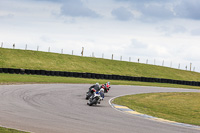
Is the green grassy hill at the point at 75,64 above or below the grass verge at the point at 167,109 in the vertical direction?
above

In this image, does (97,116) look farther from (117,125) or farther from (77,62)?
(77,62)

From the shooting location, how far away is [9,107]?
14109mm

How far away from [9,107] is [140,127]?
224 inches

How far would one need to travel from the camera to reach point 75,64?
5941cm

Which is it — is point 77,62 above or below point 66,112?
above

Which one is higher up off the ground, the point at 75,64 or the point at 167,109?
the point at 75,64

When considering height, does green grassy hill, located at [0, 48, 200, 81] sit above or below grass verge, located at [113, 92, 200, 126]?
above

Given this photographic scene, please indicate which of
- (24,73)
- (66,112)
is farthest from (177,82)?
(66,112)

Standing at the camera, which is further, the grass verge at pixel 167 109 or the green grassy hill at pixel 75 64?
the green grassy hill at pixel 75 64

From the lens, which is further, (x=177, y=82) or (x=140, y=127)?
(x=177, y=82)

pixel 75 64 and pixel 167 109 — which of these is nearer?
pixel 167 109

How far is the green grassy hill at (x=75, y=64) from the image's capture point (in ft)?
169

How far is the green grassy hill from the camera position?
51375 millimetres

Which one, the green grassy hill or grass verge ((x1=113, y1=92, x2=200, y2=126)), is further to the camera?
the green grassy hill
